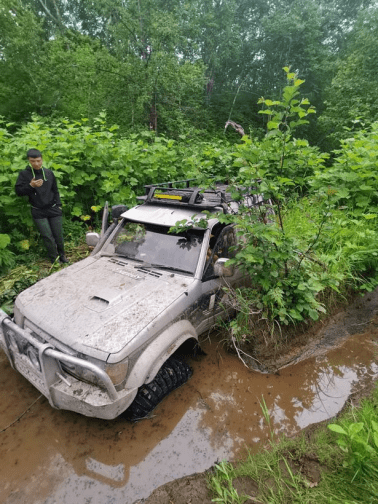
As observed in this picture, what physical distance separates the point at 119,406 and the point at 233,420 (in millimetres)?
1171

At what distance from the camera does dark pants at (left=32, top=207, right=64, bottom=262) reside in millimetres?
4559

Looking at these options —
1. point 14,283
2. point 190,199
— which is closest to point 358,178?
point 190,199

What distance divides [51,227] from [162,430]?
12.0 feet

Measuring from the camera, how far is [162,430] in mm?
2602

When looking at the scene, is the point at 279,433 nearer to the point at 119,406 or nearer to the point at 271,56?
the point at 119,406

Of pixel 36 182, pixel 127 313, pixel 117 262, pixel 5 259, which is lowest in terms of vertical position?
pixel 5 259

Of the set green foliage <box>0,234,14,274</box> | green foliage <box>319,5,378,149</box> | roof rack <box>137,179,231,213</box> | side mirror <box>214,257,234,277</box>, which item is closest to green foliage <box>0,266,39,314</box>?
green foliage <box>0,234,14,274</box>

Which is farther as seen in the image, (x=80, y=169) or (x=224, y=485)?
(x=80, y=169)

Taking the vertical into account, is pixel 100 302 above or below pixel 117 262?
below

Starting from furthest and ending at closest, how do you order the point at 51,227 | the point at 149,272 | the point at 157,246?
the point at 51,227
the point at 157,246
the point at 149,272

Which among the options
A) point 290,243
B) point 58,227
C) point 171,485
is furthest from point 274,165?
point 58,227

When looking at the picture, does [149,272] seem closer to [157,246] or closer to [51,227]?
[157,246]

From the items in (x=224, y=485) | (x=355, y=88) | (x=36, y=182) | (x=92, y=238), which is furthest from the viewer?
(x=355, y=88)

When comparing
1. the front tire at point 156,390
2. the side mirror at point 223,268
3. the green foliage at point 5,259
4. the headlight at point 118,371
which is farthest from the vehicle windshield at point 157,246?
the green foliage at point 5,259
